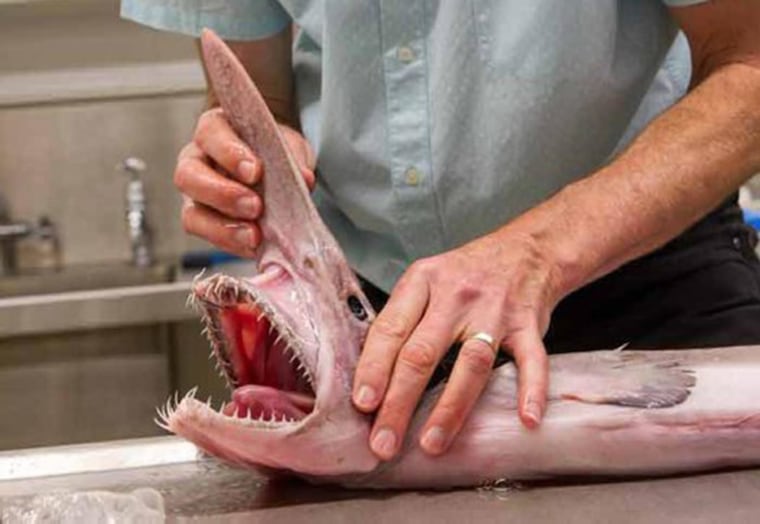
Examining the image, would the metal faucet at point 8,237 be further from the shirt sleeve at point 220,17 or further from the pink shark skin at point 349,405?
the pink shark skin at point 349,405

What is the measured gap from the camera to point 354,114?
1330 millimetres

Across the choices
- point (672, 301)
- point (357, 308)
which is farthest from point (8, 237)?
point (357, 308)

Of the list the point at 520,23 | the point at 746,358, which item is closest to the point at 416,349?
the point at 746,358

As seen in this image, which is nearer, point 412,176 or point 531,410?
point 531,410

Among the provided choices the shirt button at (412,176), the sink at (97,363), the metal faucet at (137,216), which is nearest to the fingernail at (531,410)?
the shirt button at (412,176)

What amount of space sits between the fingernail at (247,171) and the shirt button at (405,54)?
0.28 meters

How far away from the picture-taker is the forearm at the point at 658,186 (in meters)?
1.09

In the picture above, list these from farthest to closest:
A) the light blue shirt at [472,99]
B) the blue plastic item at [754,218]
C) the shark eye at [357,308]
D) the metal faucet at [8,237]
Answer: the metal faucet at [8,237], the blue plastic item at [754,218], the light blue shirt at [472,99], the shark eye at [357,308]

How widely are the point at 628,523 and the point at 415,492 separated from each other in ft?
0.61

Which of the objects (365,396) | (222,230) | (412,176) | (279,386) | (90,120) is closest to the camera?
(365,396)

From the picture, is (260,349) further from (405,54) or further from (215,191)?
(405,54)

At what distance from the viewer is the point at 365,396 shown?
3.20 feet

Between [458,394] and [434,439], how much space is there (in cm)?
4

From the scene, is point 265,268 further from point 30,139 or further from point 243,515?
point 30,139
